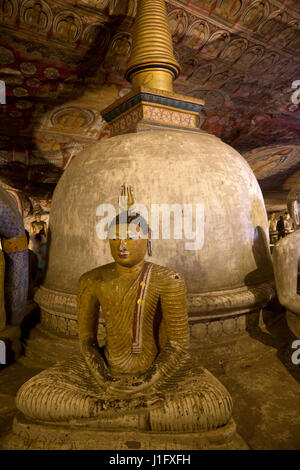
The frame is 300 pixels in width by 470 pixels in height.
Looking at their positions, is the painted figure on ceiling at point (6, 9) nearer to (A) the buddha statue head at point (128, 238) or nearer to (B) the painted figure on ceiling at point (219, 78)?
(B) the painted figure on ceiling at point (219, 78)

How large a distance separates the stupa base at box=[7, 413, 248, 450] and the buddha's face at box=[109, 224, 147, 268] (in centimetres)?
95

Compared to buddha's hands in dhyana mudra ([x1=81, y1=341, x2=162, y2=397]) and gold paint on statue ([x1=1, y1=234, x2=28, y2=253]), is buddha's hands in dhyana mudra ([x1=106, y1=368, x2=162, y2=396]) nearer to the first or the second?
buddha's hands in dhyana mudra ([x1=81, y1=341, x2=162, y2=397])

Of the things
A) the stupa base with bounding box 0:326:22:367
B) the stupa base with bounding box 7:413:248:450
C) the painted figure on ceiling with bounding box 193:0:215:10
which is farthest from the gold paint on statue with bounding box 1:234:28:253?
the painted figure on ceiling with bounding box 193:0:215:10

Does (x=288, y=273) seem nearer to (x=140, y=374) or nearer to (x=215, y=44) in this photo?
(x=140, y=374)

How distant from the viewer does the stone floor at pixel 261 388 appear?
1.74 meters

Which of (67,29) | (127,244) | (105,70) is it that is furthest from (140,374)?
(105,70)

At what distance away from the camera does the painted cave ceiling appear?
5855 millimetres

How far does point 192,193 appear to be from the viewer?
2.83 meters

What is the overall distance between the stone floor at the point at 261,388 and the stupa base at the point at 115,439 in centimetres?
20

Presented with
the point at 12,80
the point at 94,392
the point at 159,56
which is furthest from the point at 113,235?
the point at 12,80

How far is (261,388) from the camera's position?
2207 mm

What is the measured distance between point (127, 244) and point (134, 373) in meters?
0.83
